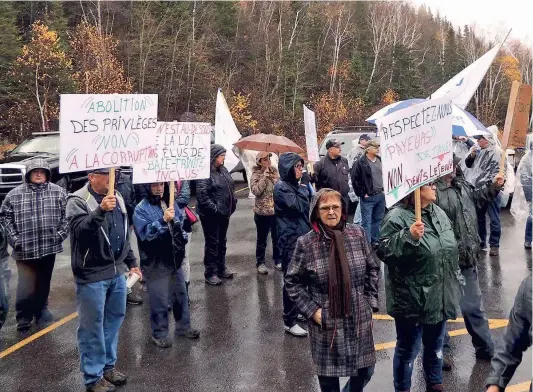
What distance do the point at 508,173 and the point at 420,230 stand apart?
5874 millimetres

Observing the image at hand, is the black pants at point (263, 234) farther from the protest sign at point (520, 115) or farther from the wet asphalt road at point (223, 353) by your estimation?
the protest sign at point (520, 115)

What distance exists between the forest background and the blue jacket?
69.4ft

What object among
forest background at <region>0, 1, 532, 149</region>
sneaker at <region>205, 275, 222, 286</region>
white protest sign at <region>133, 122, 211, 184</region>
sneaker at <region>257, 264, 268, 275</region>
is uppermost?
forest background at <region>0, 1, 532, 149</region>

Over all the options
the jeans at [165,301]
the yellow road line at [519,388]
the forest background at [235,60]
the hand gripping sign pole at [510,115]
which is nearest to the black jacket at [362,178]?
the hand gripping sign pole at [510,115]

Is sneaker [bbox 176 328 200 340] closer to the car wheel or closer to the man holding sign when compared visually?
the man holding sign

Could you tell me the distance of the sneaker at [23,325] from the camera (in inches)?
237

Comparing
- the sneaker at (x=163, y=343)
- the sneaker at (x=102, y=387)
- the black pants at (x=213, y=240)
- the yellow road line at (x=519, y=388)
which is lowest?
the sneaker at (x=102, y=387)

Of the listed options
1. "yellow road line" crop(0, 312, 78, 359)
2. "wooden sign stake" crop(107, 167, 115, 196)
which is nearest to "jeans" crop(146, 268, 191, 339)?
"yellow road line" crop(0, 312, 78, 359)

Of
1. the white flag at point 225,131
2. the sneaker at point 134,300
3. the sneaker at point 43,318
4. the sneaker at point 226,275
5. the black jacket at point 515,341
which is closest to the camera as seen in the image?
the black jacket at point 515,341

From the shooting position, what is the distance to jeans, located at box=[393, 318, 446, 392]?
4.01 metres

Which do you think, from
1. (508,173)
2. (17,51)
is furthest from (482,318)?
(17,51)

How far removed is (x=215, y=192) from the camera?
289 inches

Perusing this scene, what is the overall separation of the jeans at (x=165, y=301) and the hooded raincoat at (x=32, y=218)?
1431 mm

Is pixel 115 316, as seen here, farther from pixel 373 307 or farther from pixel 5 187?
pixel 5 187
